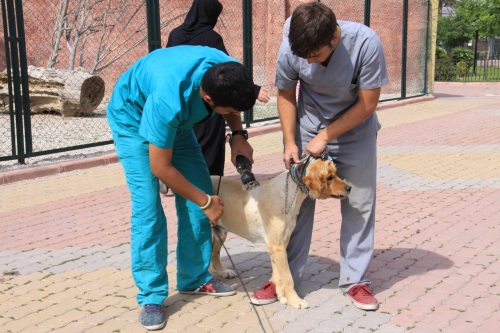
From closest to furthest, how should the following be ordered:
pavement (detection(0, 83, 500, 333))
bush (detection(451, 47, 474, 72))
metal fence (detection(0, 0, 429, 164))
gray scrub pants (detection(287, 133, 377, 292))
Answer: pavement (detection(0, 83, 500, 333)) < gray scrub pants (detection(287, 133, 377, 292)) < metal fence (detection(0, 0, 429, 164)) < bush (detection(451, 47, 474, 72))

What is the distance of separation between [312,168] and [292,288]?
2.86ft

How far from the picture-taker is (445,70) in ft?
98.3

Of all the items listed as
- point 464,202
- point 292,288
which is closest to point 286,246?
point 292,288

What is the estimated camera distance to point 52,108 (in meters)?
13.2

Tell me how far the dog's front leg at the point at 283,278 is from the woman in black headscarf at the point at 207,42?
251 centimetres

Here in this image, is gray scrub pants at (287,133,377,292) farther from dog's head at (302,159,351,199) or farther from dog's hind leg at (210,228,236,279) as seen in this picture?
dog's hind leg at (210,228,236,279)

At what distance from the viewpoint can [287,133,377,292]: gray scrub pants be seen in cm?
432

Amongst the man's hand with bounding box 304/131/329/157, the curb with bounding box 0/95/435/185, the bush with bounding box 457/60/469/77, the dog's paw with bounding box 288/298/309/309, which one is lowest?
the bush with bounding box 457/60/469/77

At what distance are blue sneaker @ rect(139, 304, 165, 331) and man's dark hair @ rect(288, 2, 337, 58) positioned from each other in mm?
1808

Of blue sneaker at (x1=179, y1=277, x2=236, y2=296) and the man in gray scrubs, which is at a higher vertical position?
the man in gray scrubs

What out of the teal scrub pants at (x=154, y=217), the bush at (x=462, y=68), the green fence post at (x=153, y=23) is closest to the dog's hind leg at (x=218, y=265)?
the teal scrub pants at (x=154, y=217)

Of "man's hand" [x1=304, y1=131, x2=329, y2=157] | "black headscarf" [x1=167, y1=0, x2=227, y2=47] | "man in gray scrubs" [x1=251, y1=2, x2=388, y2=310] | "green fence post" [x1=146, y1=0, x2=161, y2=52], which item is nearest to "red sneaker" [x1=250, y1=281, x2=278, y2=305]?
"man in gray scrubs" [x1=251, y1=2, x2=388, y2=310]

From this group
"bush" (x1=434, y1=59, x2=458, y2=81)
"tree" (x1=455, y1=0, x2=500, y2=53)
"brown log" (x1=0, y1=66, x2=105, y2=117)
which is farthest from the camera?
"tree" (x1=455, y1=0, x2=500, y2=53)

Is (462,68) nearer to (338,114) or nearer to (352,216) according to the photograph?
(352,216)
